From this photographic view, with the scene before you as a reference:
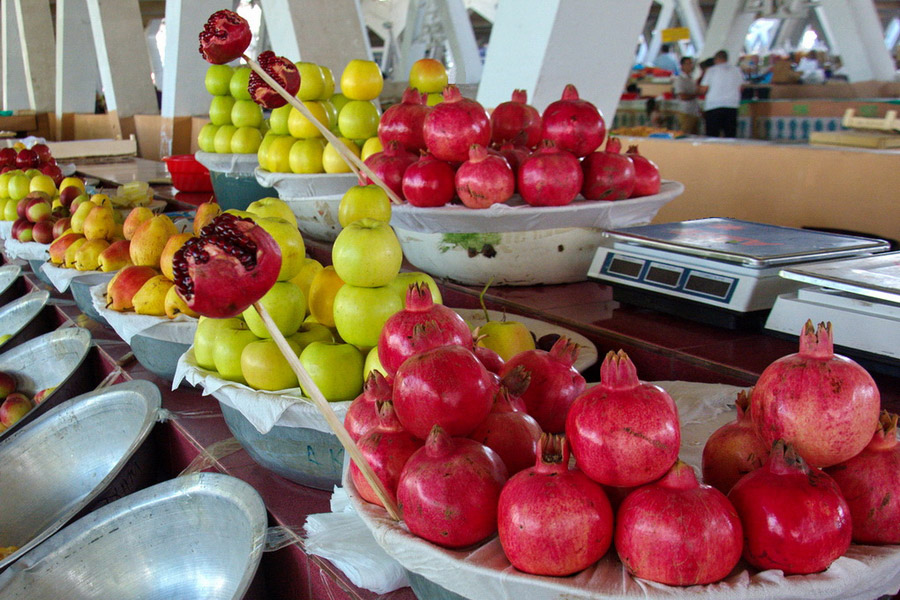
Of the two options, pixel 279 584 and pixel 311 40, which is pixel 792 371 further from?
pixel 311 40

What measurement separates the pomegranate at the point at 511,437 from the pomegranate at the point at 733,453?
18 centimetres

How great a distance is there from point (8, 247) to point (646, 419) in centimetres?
291

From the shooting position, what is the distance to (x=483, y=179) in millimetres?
1680

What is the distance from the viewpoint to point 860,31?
27.1ft

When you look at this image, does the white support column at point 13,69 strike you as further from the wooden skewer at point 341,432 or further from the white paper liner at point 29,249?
the wooden skewer at point 341,432

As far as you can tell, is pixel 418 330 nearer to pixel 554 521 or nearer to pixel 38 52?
pixel 554 521

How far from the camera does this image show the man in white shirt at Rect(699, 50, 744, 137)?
294 inches

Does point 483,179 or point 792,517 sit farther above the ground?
point 483,179

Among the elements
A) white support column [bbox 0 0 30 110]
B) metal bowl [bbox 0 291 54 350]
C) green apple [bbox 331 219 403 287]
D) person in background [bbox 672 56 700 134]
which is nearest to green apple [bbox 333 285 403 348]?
green apple [bbox 331 219 403 287]

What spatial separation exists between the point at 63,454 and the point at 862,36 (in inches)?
361

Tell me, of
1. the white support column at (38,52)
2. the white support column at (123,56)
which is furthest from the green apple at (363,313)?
the white support column at (38,52)

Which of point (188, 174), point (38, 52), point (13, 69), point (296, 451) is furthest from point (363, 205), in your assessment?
point (13, 69)

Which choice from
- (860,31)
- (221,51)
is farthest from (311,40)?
(860,31)

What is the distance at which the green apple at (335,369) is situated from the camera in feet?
3.59
